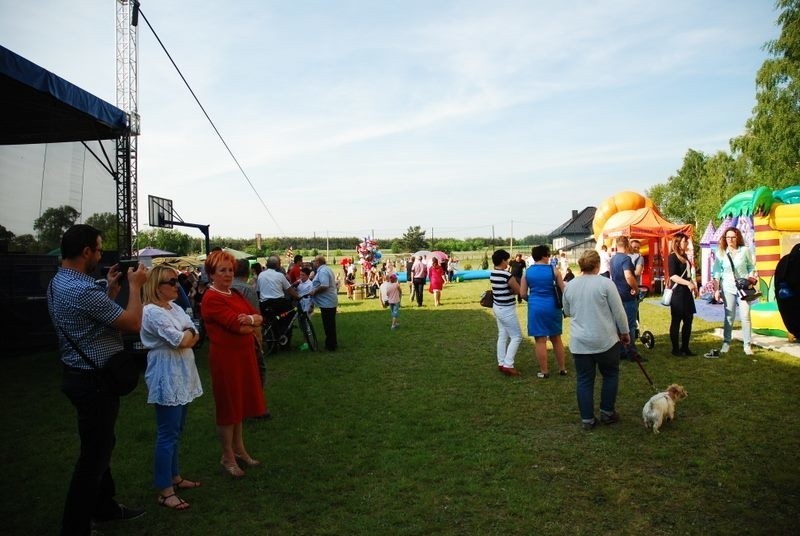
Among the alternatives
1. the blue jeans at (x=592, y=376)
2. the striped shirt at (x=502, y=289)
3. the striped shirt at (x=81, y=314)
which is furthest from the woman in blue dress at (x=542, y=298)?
the striped shirt at (x=81, y=314)

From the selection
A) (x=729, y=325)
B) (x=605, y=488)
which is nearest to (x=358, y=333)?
(x=729, y=325)

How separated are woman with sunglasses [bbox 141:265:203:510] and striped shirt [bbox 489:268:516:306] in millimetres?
4421

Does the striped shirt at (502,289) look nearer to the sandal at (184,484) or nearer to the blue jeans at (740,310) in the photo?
the blue jeans at (740,310)

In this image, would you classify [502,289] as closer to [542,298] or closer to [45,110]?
[542,298]

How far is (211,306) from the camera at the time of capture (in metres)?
4.21

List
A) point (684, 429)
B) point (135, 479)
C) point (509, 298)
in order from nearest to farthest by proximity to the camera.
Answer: point (135, 479) → point (684, 429) → point (509, 298)

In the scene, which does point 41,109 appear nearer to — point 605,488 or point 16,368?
point 16,368

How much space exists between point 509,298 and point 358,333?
5546mm

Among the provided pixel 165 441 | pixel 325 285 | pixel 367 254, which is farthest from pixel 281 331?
pixel 367 254

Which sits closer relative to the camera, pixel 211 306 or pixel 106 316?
pixel 106 316

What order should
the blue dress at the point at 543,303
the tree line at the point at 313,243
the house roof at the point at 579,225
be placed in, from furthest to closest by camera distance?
1. the house roof at the point at 579,225
2. the tree line at the point at 313,243
3. the blue dress at the point at 543,303

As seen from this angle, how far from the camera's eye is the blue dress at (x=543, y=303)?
715 centimetres

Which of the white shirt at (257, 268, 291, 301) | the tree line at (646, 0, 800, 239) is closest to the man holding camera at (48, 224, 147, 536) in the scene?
the white shirt at (257, 268, 291, 301)

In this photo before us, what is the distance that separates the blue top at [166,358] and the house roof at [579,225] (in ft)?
222
